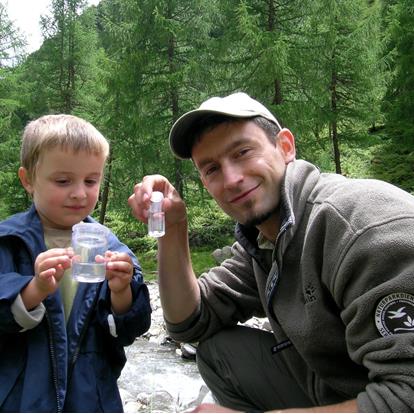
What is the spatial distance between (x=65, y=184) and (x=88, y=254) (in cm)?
37

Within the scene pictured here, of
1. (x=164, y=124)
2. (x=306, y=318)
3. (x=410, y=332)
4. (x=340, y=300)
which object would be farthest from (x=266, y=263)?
(x=164, y=124)

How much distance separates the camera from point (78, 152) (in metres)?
2.27

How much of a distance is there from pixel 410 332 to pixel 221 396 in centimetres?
164

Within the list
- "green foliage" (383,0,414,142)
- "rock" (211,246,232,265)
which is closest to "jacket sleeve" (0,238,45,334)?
"rock" (211,246,232,265)

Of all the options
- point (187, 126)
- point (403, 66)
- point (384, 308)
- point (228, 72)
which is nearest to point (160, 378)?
point (187, 126)

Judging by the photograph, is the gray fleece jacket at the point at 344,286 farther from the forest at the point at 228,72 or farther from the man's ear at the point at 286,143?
the forest at the point at 228,72

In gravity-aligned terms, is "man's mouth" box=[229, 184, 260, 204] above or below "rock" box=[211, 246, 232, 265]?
above

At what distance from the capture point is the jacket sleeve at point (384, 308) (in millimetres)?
1592

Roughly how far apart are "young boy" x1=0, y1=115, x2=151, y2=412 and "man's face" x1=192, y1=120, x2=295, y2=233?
1.84 ft

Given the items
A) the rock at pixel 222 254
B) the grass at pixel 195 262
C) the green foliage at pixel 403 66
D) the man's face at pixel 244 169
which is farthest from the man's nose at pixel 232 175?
the green foliage at pixel 403 66

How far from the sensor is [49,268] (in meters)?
2.01

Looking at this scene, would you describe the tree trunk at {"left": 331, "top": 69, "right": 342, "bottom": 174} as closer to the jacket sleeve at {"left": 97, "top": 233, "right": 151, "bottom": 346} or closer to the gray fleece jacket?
the gray fleece jacket

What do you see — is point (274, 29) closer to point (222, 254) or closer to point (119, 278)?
point (222, 254)

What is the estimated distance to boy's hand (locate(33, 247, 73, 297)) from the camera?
2.01 m
